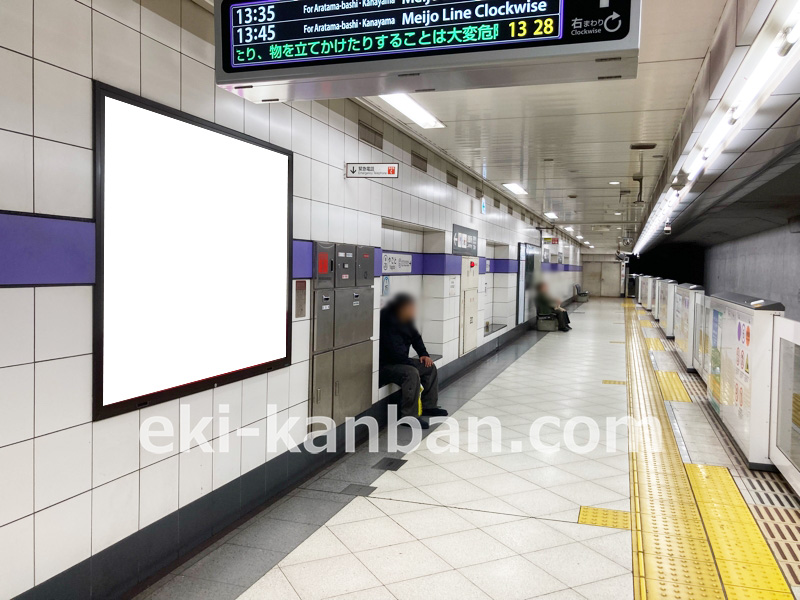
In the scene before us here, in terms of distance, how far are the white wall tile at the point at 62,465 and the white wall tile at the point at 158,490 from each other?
0.37 m

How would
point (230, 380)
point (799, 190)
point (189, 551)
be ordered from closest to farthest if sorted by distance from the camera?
1. point (189, 551)
2. point (230, 380)
3. point (799, 190)

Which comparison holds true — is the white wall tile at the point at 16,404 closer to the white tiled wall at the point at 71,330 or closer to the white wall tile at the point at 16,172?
the white tiled wall at the point at 71,330

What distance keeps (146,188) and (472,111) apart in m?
3.32

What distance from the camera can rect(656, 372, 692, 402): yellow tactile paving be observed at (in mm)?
7578

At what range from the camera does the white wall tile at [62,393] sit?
2.40 meters

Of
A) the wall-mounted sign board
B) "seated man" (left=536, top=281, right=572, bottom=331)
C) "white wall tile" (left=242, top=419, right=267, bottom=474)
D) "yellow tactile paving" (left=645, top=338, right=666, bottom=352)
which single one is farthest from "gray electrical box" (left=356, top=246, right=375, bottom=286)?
"seated man" (left=536, top=281, right=572, bottom=331)

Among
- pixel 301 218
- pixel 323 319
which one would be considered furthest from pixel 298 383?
pixel 301 218

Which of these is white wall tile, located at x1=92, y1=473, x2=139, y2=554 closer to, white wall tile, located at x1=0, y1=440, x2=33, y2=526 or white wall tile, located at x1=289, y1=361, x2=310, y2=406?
white wall tile, located at x1=0, y1=440, x2=33, y2=526

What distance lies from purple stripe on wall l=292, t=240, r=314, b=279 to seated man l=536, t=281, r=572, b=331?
41.9 ft

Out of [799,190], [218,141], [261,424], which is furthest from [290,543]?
[799,190]

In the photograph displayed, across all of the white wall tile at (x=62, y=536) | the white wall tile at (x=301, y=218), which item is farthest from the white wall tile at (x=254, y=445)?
the white wall tile at (x=301, y=218)

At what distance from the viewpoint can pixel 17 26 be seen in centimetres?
227

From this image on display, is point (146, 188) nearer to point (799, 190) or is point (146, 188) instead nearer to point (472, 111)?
point (472, 111)

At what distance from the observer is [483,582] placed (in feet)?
9.98
